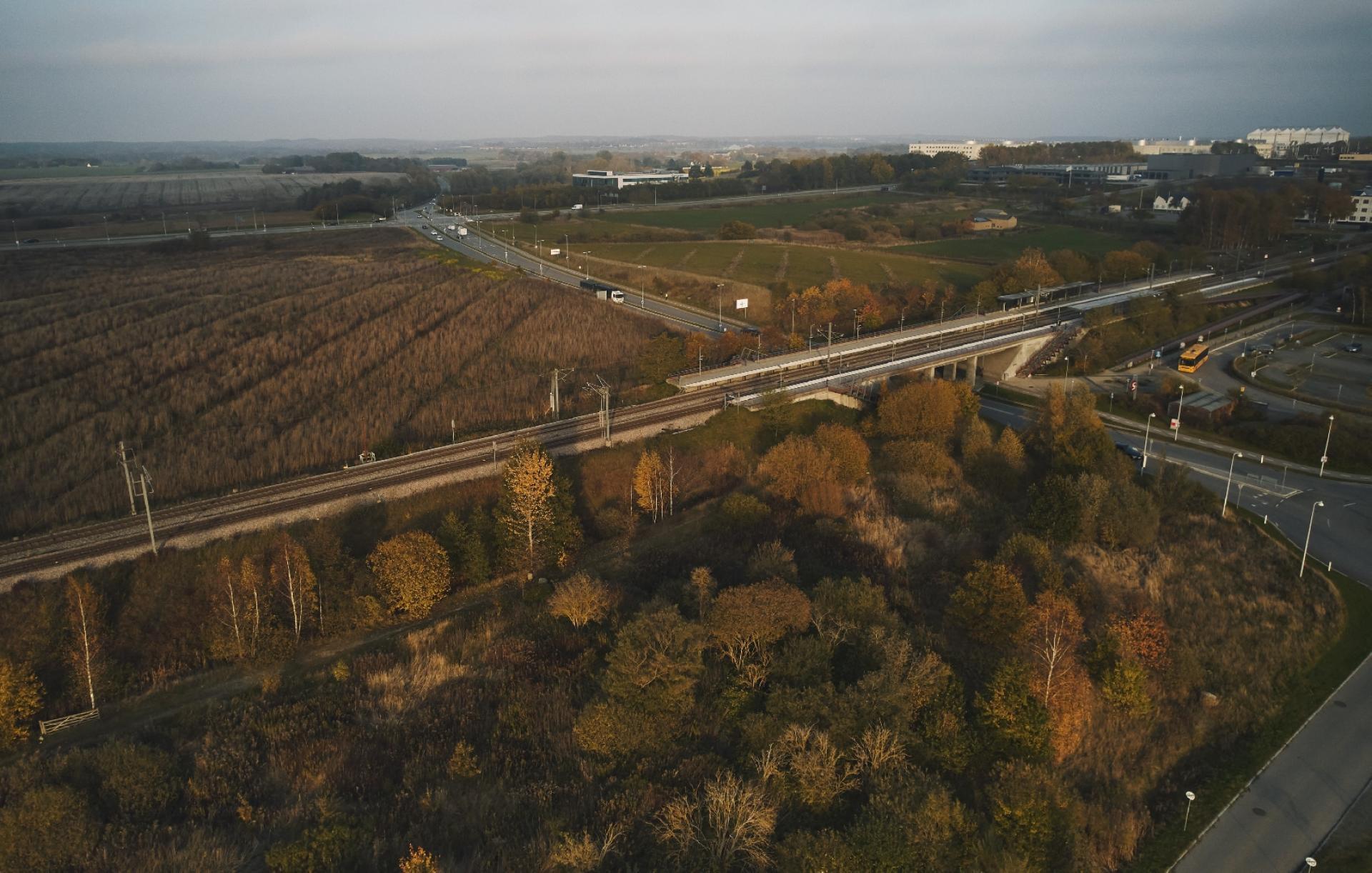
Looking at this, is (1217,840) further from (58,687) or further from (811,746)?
(58,687)

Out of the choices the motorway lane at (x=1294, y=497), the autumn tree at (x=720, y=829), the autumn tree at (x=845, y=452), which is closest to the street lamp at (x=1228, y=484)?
the motorway lane at (x=1294, y=497)

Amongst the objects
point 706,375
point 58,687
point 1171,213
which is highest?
point 1171,213

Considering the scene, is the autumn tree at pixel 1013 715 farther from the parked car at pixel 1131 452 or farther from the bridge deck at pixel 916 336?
the bridge deck at pixel 916 336

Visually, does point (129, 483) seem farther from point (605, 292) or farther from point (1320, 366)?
point (1320, 366)

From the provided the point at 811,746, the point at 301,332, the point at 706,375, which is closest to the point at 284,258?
the point at 301,332

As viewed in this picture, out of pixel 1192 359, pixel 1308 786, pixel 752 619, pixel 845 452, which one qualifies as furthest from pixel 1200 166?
pixel 752 619

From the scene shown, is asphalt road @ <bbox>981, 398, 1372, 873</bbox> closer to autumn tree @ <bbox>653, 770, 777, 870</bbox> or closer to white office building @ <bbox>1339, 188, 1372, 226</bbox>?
autumn tree @ <bbox>653, 770, 777, 870</bbox>
